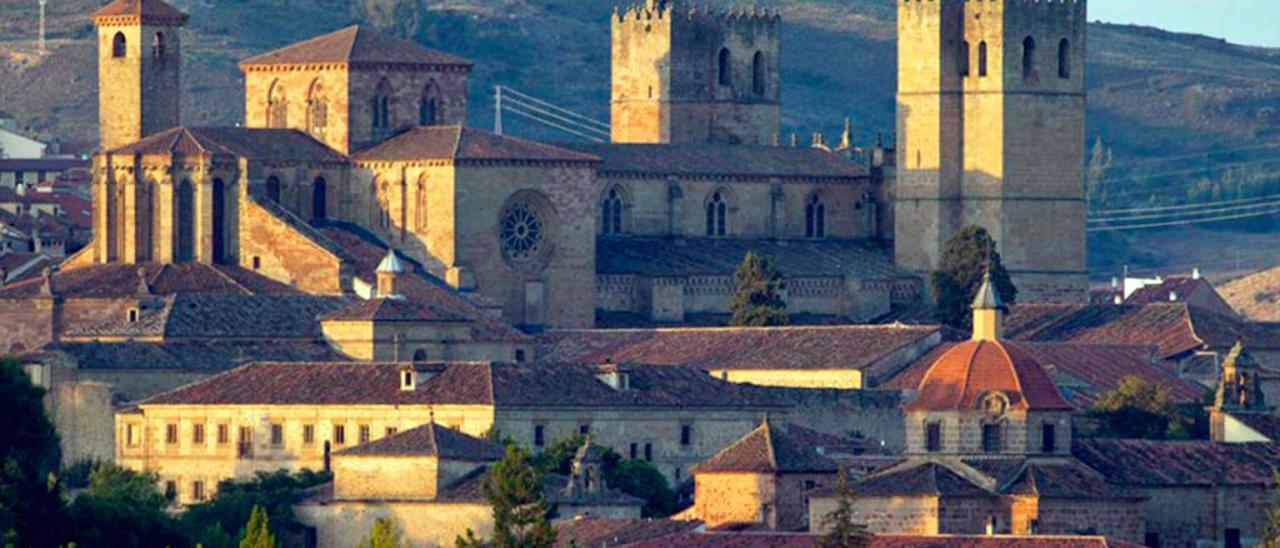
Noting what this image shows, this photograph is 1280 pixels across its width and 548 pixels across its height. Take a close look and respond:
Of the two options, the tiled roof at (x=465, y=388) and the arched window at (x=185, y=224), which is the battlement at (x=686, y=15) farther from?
the tiled roof at (x=465, y=388)

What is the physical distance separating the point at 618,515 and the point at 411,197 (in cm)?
2955

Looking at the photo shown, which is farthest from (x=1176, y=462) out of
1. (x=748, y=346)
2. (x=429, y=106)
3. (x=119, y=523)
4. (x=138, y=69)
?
(x=138, y=69)

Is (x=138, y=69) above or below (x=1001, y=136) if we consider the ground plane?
above

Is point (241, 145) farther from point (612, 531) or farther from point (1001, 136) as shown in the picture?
point (612, 531)

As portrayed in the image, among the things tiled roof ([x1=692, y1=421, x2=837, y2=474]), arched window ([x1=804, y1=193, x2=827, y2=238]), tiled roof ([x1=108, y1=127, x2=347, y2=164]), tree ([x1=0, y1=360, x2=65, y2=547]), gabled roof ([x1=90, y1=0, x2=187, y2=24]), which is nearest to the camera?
tree ([x1=0, y1=360, x2=65, y2=547])

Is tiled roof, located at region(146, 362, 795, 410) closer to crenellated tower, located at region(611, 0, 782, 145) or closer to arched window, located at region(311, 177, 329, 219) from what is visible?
arched window, located at region(311, 177, 329, 219)

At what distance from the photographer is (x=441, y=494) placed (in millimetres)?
93375

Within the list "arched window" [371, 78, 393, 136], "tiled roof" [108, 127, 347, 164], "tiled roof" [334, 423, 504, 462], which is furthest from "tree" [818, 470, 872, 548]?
"arched window" [371, 78, 393, 136]

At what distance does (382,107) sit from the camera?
124375 millimetres

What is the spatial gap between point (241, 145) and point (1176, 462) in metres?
32.6

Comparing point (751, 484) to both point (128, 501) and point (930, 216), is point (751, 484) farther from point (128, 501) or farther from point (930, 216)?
point (930, 216)

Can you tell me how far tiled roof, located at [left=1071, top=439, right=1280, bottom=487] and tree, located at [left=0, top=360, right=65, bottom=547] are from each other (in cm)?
1787

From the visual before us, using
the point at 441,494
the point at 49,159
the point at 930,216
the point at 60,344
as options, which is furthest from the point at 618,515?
the point at 49,159

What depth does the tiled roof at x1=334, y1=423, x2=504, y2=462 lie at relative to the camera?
9381 centimetres
